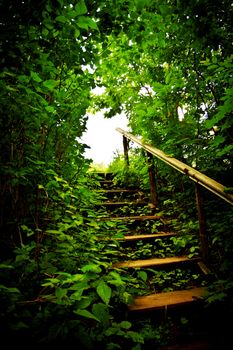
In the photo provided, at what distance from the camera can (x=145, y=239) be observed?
342cm

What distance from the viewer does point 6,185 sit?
2.20 meters

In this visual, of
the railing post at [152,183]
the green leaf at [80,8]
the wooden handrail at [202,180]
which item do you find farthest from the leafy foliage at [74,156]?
the railing post at [152,183]

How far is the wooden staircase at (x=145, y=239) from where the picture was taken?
87.8 inches

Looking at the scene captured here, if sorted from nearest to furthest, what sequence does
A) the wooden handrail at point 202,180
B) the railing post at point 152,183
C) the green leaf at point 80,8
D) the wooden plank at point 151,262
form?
the green leaf at point 80,8 < the wooden handrail at point 202,180 < the wooden plank at point 151,262 < the railing post at point 152,183

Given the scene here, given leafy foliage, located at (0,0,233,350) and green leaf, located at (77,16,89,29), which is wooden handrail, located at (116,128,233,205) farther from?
green leaf, located at (77,16,89,29)

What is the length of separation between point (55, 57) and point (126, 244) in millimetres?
2311

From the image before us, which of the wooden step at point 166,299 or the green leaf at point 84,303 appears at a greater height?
the green leaf at point 84,303

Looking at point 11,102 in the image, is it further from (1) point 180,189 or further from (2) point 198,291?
(1) point 180,189

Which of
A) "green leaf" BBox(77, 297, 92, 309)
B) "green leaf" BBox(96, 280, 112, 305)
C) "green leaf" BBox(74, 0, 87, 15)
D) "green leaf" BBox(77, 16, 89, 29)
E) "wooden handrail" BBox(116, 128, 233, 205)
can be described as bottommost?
"green leaf" BBox(77, 297, 92, 309)

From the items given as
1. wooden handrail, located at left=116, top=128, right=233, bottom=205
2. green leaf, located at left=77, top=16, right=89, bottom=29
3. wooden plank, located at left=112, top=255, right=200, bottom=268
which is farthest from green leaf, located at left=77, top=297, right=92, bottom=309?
green leaf, located at left=77, top=16, right=89, bottom=29

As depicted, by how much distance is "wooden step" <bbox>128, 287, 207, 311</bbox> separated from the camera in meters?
2.17

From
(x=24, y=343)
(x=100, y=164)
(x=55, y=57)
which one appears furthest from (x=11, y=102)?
(x=100, y=164)

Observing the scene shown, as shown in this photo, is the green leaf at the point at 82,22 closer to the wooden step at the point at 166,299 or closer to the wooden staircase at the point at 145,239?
the wooden staircase at the point at 145,239

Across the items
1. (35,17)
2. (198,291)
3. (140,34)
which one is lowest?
(198,291)
